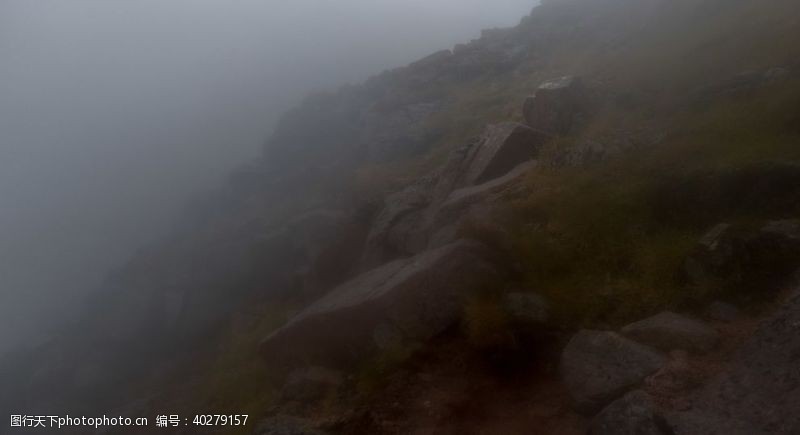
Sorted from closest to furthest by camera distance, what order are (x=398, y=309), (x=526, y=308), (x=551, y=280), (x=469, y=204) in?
1. (x=526, y=308)
2. (x=551, y=280)
3. (x=398, y=309)
4. (x=469, y=204)

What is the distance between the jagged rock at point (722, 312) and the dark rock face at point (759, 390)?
0.90 m

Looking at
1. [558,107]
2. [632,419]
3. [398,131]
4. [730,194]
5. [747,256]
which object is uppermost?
[558,107]

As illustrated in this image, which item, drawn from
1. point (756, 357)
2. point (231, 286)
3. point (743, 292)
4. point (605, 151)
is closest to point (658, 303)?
point (743, 292)

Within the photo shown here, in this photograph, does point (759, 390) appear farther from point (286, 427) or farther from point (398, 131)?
point (398, 131)

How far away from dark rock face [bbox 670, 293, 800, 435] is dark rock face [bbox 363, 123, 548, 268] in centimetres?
857

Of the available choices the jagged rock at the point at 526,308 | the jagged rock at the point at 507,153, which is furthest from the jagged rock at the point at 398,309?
the jagged rock at the point at 507,153

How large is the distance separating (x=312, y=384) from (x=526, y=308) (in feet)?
13.8

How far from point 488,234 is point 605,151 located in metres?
4.18

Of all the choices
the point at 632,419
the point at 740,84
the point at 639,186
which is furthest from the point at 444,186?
the point at 632,419

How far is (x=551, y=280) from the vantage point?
12562mm

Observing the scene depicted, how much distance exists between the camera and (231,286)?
2550 cm

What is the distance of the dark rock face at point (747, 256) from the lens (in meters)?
10.5

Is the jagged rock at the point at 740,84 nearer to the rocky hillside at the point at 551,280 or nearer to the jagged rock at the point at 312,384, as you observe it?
the rocky hillside at the point at 551,280

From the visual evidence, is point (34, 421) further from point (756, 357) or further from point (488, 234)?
point (756, 357)
